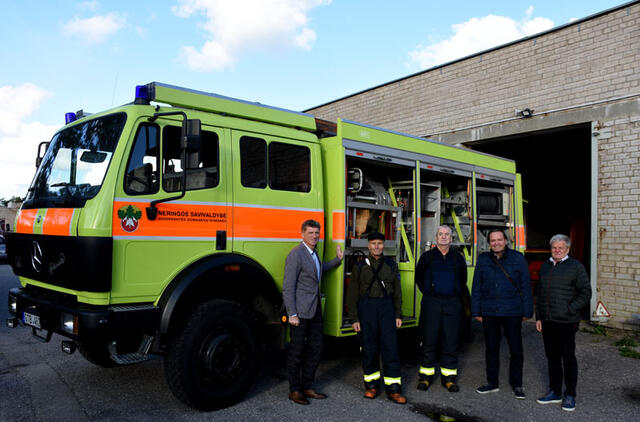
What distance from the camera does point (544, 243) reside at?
18.0m

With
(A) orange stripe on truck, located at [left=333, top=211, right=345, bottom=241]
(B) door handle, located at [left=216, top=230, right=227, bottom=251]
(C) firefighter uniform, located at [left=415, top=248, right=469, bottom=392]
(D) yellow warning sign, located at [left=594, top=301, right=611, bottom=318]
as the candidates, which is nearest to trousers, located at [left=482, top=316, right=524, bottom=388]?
(C) firefighter uniform, located at [left=415, top=248, right=469, bottom=392]

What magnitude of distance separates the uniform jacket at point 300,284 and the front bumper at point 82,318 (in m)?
1.19

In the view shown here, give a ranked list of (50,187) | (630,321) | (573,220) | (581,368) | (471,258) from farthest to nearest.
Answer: (573,220) → (630,321) → (471,258) → (581,368) → (50,187)

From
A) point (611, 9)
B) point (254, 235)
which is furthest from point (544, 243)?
point (254, 235)

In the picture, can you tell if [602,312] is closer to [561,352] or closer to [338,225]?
[561,352]

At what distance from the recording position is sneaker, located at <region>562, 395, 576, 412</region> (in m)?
4.83

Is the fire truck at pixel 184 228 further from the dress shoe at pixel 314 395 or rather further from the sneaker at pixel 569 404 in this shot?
the sneaker at pixel 569 404

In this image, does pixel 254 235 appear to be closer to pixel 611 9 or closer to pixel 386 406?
pixel 386 406

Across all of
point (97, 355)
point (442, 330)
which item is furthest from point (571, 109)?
point (97, 355)

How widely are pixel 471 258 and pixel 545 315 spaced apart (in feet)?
8.61

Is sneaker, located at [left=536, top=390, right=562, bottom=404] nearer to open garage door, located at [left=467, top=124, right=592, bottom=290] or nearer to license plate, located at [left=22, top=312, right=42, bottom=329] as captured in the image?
license plate, located at [left=22, top=312, right=42, bottom=329]

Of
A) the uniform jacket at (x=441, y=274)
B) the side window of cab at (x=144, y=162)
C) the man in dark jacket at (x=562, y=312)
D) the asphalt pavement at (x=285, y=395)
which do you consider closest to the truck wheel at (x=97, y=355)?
the asphalt pavement at (x=285, y=395)

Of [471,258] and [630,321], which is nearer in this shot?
[471,258]

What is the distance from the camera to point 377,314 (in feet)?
16.8
